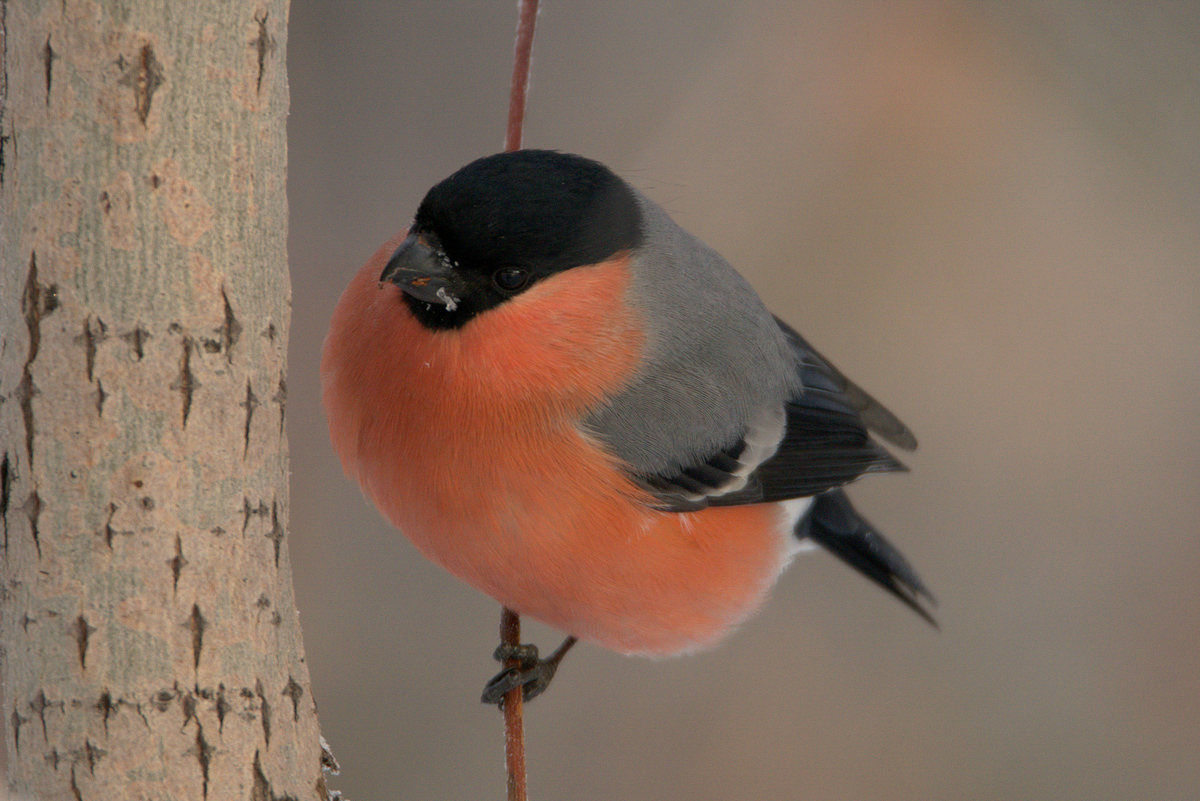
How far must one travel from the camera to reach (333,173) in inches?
130

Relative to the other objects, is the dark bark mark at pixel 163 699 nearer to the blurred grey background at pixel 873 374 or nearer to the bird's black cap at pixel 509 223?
the bird's black cap at pixel 509 223

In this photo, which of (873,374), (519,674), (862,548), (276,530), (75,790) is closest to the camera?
(75,790)

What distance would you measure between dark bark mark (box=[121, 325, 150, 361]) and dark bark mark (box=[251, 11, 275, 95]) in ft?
0.91

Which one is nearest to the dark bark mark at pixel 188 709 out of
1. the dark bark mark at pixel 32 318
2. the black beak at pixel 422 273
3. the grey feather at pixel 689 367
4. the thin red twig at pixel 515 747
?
the dark bark mark at pixel 32 318

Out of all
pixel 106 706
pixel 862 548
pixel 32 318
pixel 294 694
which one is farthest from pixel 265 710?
pixel 862 548

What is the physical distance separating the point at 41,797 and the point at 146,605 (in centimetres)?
24

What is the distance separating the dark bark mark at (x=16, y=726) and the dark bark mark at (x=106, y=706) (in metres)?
0.08

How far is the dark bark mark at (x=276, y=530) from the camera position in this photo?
4.19ft

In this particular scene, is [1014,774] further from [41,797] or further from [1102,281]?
[41,797]

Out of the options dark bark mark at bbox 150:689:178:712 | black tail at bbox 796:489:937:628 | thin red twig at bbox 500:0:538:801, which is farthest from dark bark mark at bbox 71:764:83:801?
black tail at bbox 796:489:937:628

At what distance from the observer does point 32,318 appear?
1119 mm

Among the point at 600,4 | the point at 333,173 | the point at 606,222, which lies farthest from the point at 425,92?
the point at 606,222

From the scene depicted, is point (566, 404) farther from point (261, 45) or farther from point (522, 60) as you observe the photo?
point (261, 45)

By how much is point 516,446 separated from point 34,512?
72 centimetres
